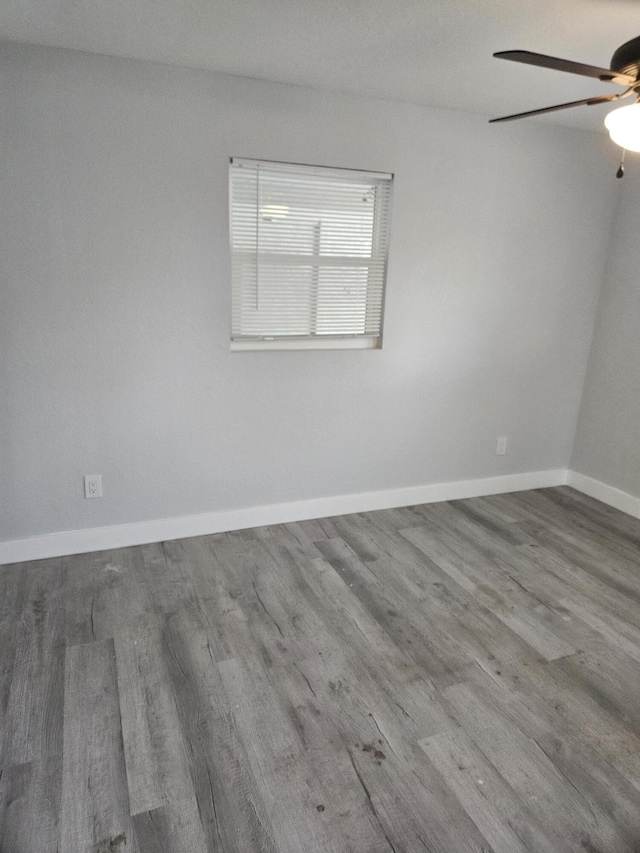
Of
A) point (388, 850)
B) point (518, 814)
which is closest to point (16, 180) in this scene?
point (388, 850)

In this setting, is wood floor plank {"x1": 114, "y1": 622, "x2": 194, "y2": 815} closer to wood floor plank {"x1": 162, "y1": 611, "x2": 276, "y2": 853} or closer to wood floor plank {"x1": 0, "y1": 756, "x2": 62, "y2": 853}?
wood floor plank {"x1": 162, "y1": 611, "x2": 276, "y2": 853}

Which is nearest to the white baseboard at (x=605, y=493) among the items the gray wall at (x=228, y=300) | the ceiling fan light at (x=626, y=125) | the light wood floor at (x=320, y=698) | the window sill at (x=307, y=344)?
the gray wall at (x=228, y=300)

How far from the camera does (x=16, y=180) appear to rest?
2510mm

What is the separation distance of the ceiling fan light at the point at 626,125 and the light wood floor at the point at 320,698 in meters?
1.88

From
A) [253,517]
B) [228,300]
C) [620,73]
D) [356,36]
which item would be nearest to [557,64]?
[620,73]

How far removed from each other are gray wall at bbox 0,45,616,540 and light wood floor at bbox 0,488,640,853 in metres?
0.50

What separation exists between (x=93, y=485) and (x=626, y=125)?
2.70 m

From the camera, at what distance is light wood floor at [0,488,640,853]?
1.57 meters

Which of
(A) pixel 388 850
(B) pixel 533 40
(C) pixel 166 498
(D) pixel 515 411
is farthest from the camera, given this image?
(D) pixel 515 411

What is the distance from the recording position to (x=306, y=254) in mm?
3102

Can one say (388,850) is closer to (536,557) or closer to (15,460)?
(536,557)

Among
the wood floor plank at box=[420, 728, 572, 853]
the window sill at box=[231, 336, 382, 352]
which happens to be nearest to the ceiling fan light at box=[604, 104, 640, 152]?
the window sill at box=[231, 336, 382, 352]

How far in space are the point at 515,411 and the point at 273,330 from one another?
1.86m

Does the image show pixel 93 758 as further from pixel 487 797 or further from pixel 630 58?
pixel 630 58
